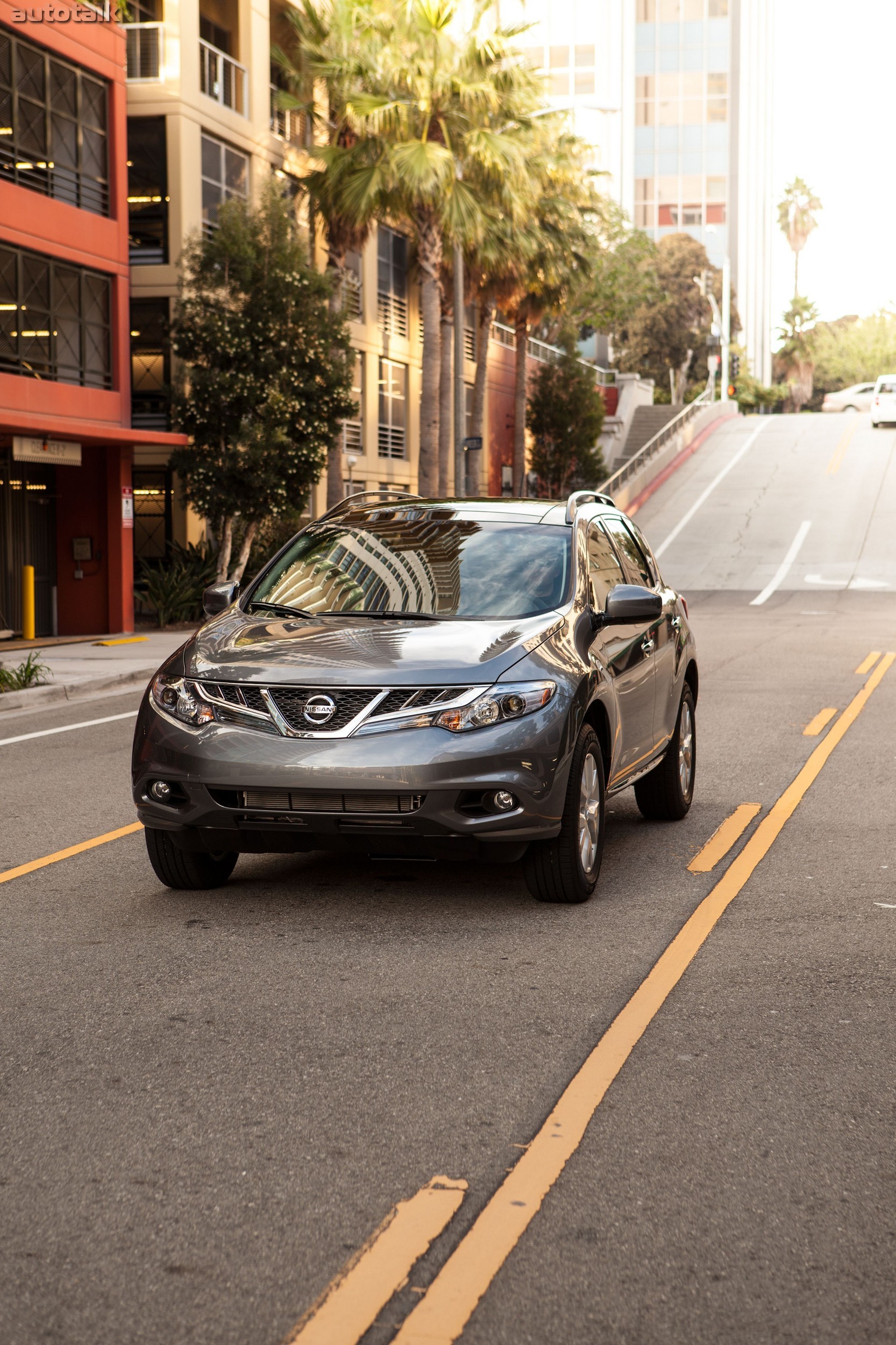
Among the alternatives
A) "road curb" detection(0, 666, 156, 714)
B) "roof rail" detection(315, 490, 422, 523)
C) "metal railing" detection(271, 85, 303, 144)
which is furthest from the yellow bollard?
"roof rail" detection(315, 490, 422, 523)

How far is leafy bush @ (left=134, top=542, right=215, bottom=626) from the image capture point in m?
26.8

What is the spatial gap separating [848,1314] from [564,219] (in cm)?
4045

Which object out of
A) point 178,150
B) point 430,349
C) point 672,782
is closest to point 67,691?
point 672,782

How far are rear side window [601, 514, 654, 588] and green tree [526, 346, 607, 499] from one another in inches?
1739

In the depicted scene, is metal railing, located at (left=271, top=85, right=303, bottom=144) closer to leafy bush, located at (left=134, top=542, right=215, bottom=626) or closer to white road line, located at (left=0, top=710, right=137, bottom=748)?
leafy bush, located at (left=134, top=542, right=215, bottom=626)

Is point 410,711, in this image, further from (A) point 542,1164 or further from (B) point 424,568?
(A) point 542,1164

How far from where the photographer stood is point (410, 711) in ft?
21.1

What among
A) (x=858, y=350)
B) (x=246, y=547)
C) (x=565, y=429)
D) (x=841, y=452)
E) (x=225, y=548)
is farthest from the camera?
(x=858, y=350)

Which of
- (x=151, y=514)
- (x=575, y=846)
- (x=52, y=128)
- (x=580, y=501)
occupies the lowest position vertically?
(x=575, y=846)

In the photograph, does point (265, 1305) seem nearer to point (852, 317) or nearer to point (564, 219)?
point (564, 219)

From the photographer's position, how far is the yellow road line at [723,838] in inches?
313

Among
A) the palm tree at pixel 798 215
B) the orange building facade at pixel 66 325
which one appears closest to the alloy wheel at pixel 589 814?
the orange building facade at pixel 66 325

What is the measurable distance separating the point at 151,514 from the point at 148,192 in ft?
19.5

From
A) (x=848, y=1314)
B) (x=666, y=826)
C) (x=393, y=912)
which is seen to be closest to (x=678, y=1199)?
(x=848, y=1314)
